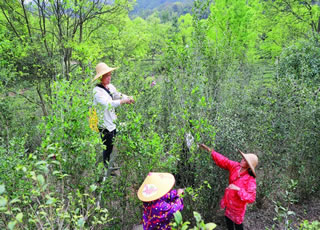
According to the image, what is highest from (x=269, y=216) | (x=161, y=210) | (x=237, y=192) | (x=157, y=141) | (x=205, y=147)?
(x=157, y=141)

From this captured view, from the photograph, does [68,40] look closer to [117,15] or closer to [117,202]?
[117,15]

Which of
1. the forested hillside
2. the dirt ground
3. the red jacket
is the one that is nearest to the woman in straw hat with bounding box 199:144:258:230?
the red jacket

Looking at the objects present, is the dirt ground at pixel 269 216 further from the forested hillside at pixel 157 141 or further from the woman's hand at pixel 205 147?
the woman's hand at pixel 205 147

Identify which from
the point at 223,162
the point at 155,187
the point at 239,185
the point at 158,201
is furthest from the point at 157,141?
the point at 239,185

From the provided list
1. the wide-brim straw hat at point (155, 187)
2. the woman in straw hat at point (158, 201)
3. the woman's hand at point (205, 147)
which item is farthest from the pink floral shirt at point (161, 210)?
the woman's hand at point (205, 147)

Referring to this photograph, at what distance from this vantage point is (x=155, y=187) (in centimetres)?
230

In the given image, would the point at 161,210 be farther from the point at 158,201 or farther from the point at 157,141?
the point at 157,141

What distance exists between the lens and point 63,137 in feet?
7.02

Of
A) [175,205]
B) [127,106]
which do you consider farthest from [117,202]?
[127,106]

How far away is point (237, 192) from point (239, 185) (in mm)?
90

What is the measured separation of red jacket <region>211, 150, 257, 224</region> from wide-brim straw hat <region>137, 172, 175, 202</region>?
0.89 metres

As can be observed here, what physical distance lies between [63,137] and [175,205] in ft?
4.34

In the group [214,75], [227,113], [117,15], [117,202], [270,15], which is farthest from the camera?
[270,15]

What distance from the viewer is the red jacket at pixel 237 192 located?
276cm
